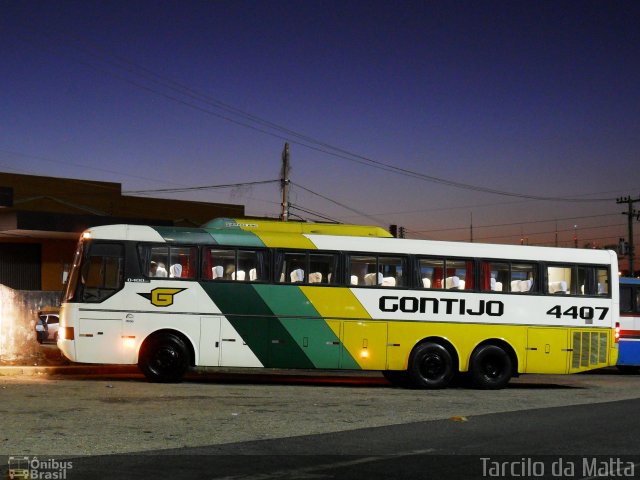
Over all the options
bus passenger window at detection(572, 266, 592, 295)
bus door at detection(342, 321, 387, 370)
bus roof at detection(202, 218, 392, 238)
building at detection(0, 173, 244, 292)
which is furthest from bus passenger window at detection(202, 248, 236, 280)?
building at detection(0, 173, 244, 292)

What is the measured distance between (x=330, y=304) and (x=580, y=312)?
594cm

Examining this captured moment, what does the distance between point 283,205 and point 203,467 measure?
78.6 feet

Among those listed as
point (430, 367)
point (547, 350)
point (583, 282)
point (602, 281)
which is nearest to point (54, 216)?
point (430, 367)

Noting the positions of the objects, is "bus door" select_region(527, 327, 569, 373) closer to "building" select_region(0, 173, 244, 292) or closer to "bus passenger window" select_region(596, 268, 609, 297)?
"bus passenger window" select_region(596, 268, 609, 297)

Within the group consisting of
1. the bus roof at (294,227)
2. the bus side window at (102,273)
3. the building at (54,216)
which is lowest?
the bus side window at (102,273)

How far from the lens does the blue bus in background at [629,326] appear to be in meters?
25.7

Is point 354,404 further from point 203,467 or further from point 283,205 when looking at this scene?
point 283,205

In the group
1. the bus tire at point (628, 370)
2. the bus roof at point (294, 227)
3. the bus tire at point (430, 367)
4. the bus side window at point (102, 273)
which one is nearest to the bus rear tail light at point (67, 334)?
the bus side window at point (102, 273)

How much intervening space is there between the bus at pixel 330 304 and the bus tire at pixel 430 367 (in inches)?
1.0

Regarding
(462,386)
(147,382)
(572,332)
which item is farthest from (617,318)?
(147,382)

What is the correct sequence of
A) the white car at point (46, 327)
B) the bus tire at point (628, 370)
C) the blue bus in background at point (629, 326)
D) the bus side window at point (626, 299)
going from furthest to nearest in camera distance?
the bus tire at point (628, 370), the bus side window at point (626, 299), the blue bus in background at point (629, 326), the white car at point (46, 327)

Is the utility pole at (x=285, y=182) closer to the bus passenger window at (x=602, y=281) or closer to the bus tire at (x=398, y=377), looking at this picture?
the bus tire at (x=398, y=377)

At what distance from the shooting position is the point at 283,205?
106ft

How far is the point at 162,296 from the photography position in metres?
17.8
